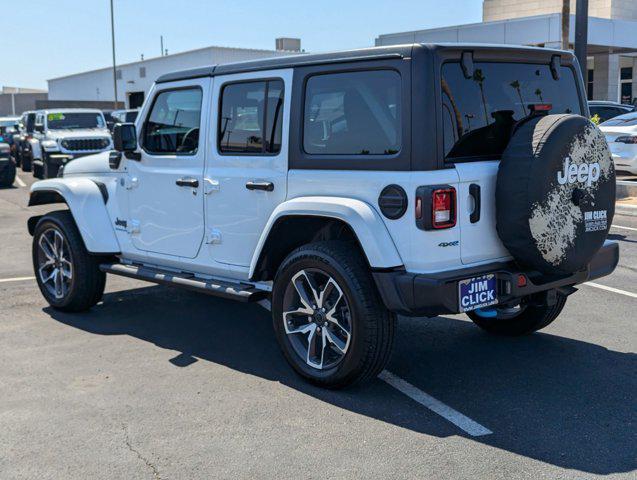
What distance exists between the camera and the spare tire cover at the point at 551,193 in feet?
14.1

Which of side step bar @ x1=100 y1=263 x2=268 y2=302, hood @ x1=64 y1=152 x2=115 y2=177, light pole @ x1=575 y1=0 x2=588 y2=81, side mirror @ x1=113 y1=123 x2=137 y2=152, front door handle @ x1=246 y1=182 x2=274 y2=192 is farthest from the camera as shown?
light pole @ x1=575 y1=0 x2=588 y2=81

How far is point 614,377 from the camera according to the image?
4.95 m

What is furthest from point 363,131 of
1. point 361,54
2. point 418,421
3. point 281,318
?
point 418,421

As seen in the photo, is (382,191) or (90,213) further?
(90,213)

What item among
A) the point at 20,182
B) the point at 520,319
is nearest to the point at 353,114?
the point at 520,319

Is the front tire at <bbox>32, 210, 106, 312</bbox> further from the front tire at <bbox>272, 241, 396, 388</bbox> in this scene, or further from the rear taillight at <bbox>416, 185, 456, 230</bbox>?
the rear taillight at <bbox>416, 185, 456, 230</bbox>

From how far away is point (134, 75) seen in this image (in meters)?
56.8

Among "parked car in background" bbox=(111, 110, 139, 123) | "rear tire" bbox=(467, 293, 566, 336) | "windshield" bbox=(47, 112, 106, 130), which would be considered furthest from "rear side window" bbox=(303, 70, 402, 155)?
"parked car in background" bbox=(111, 110, 139, 123)

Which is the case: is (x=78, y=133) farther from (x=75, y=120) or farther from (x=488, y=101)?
(x=488, y=101)

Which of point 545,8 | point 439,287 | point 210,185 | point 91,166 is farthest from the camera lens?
point 545,8

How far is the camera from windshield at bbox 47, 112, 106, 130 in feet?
69.9

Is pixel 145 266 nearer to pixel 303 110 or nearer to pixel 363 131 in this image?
pixel 303 110

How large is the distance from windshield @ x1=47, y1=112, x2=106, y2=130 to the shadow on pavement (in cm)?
1539

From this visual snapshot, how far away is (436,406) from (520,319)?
1.57 meters
